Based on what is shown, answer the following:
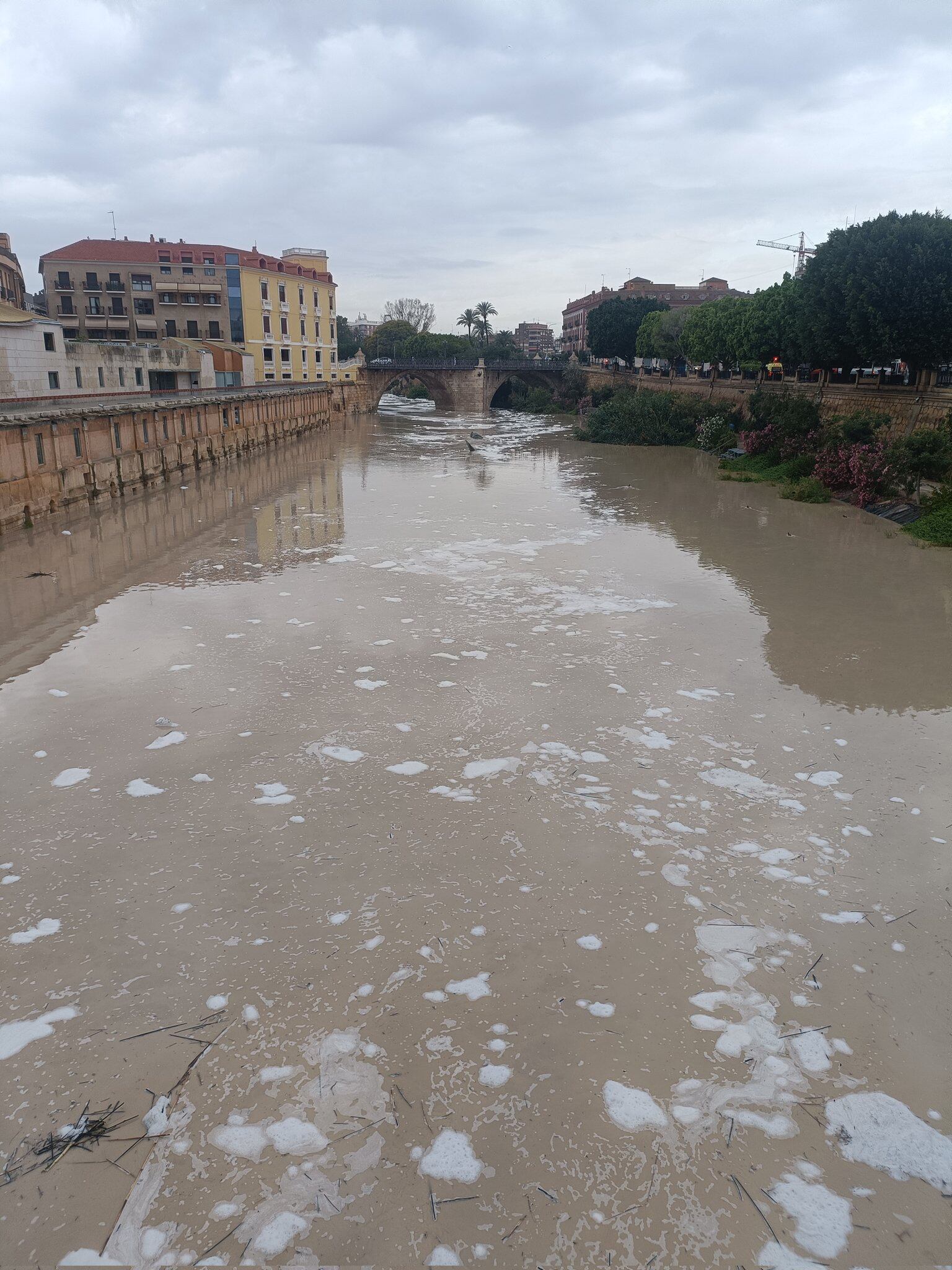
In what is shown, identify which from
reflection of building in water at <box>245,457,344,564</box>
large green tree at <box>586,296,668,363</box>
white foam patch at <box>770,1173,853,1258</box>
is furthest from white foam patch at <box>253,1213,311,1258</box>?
large green tree at <box>586,296,668,363</box>

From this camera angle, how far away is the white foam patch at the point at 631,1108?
3.70 meters

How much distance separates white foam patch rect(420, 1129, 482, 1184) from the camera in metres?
3.44

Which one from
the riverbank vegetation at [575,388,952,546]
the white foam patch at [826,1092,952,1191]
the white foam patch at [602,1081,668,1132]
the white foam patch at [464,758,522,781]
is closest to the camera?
the white foam patch at [826,1092,952,1191]

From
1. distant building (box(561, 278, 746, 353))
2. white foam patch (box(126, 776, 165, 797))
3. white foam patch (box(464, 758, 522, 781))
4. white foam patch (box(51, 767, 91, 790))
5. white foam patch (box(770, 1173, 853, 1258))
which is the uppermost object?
distant building (box(561, 278, 746, 353))

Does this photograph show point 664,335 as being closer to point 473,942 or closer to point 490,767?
point 490,767

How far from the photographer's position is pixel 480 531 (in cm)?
1772

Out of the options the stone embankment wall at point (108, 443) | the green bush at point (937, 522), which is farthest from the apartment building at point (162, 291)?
the green bush at point (937, 522)

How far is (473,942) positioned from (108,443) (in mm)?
20725

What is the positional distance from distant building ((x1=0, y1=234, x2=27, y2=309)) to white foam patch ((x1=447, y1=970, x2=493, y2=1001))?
2010 inches

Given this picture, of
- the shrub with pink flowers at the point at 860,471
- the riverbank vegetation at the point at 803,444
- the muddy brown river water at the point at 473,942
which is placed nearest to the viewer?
the muddy brown river water at the point at 473,942

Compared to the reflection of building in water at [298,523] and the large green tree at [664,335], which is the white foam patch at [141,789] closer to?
the reflection of building in water at [298,523]

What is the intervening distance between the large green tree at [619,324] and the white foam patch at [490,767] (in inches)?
2404

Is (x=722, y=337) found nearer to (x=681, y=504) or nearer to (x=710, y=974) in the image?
(x=681, y=504)

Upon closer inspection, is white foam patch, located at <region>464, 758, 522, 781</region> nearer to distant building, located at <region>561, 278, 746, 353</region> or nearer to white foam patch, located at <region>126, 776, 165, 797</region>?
white foam patch, located at <region>126, 776, 165, 797</region>
